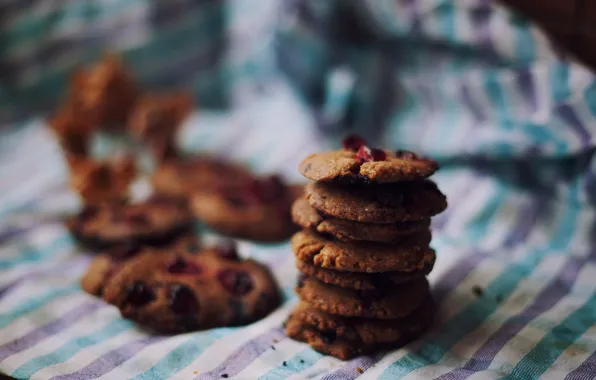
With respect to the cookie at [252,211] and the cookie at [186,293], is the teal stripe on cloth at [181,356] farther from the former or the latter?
the cookie at [252,211]

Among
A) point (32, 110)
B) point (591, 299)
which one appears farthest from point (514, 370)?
point (32, 110)

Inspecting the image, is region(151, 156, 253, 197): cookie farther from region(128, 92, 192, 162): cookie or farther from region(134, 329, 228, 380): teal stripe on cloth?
region(134, 329, 228, 380): teal stripe on cloth

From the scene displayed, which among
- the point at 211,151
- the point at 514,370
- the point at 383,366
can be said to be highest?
the point at 211,151

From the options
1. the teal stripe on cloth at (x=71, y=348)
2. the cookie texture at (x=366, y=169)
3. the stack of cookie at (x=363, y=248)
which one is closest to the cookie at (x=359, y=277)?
the stack of cookie at (x=363, y=248)

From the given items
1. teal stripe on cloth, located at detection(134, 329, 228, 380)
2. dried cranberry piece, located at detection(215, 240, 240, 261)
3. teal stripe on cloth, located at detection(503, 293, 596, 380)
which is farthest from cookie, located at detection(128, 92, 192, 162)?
teal stripe on cloth, located at detection(503, 293, 596, 380)

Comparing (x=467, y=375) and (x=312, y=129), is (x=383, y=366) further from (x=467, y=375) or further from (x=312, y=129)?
(x=312, y=129)

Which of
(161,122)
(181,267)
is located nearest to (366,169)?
(181,267)

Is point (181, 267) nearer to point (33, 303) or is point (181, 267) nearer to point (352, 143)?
point (33, 303)
